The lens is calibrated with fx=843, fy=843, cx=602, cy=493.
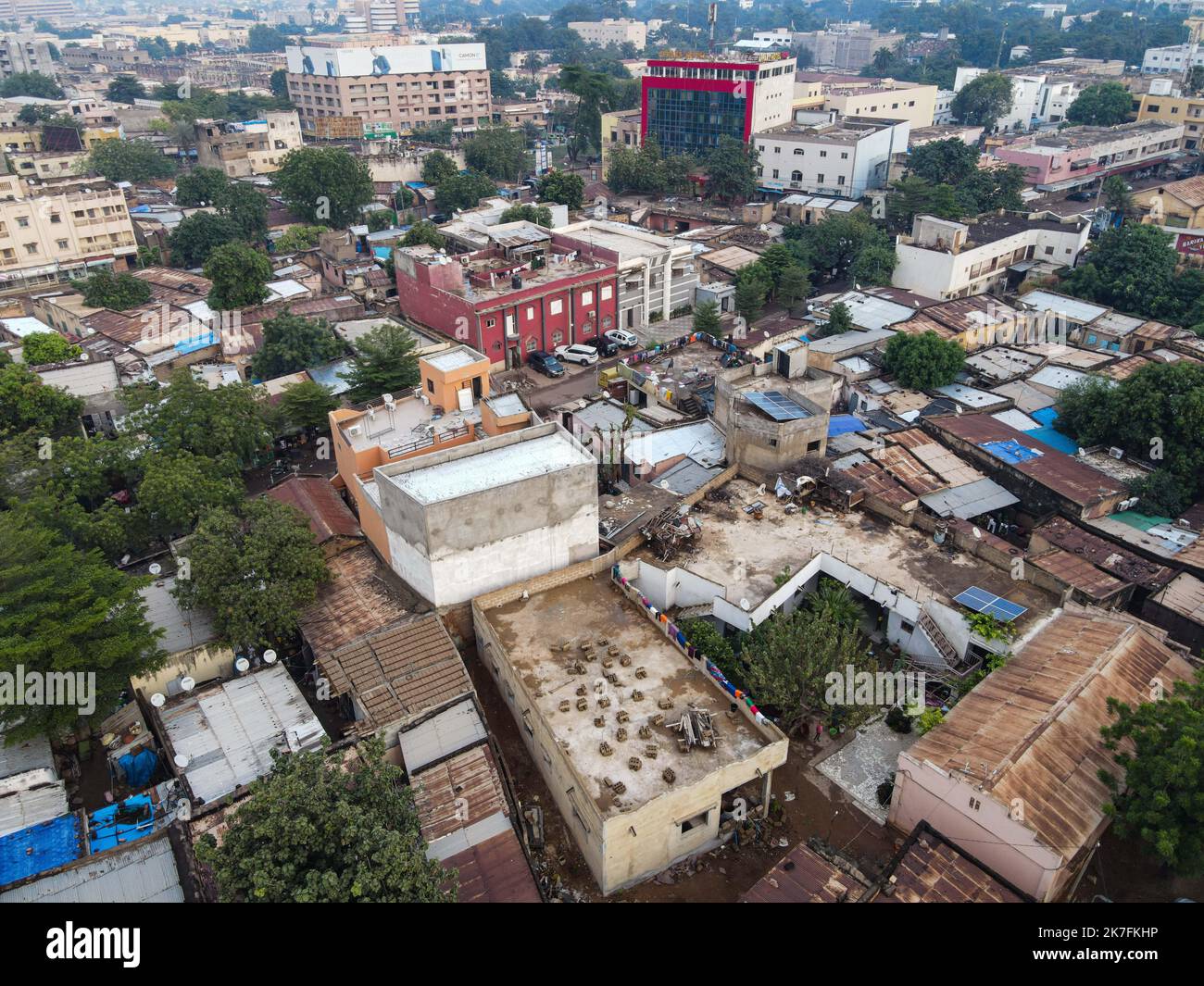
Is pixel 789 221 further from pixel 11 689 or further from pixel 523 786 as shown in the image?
pixel 11 689

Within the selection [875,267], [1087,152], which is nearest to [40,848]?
[875,267]

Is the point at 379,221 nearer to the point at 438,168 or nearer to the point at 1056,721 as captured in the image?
the point at 438,168

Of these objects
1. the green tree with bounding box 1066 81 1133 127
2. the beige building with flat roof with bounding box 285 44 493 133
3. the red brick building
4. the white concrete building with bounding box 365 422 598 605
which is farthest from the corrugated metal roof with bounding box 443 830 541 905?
the beige building with flat roof with bounding box 285 44 493 133

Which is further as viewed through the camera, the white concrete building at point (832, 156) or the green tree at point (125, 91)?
the green tree at point (125, 91)

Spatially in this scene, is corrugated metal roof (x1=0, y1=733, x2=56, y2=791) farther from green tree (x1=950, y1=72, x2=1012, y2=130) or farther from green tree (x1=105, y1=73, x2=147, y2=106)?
green tree (x1=105, y1=73, x2=147, y2=106)

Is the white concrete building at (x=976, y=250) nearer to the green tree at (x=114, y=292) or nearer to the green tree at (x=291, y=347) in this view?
the green tree at (x=291, y=347)

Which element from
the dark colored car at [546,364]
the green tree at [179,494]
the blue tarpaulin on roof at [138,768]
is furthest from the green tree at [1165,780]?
the dark colored car at [546,364]
